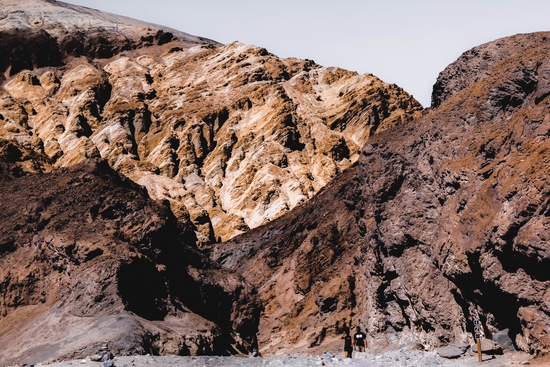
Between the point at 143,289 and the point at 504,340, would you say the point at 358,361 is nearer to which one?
the point at 504,340

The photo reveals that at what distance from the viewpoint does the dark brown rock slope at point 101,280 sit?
34938mm

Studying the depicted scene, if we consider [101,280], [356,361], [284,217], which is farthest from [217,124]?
[356,361]

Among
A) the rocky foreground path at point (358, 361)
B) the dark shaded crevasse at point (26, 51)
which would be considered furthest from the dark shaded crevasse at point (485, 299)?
the dark shaded crevasse at point (26, 51)

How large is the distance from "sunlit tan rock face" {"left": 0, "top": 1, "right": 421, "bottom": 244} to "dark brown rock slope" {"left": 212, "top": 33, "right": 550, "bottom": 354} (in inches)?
792

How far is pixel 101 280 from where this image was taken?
3794 centimetres

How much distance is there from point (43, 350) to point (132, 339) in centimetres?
427

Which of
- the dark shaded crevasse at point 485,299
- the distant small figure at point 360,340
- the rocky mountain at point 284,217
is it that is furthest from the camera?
the distant small figure at point 360,340

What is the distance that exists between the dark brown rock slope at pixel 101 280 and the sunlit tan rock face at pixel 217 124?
20.5 meters

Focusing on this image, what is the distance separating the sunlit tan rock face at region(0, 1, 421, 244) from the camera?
2926 inches

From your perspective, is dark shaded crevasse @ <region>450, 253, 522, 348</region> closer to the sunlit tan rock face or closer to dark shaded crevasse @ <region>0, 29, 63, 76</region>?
the sunlit tan rock face

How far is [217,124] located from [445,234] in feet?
197

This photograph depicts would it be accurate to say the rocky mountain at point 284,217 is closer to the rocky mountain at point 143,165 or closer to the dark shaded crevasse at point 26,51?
the rocky mountain at point 143,165

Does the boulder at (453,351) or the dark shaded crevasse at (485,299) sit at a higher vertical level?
the dark shaded crevasse at (485,299)

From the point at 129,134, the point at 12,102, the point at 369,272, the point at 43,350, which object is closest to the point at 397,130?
the point at 369,272
